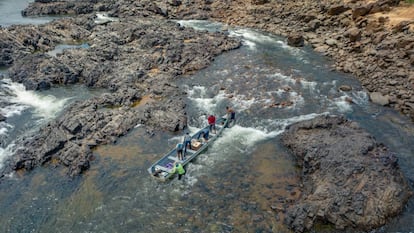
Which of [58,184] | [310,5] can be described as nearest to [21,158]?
[58,184]

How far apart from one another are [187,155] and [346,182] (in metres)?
12.0

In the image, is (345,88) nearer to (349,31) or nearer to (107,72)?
(349,31)

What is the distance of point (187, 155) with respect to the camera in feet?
95.0

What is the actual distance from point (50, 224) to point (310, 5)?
53645 mm

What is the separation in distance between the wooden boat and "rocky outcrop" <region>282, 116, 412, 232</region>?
6.64 metres

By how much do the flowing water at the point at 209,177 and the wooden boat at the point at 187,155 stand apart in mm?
562

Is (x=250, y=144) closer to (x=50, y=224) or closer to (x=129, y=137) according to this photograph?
(x=129, y=137)

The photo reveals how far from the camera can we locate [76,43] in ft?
185

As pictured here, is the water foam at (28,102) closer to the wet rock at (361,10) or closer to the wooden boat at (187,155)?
the wooden boat at (187,155)

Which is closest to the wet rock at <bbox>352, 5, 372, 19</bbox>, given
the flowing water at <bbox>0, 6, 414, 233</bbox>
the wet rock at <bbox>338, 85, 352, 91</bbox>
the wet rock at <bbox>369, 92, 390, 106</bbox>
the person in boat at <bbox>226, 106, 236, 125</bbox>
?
the flowing water at <bbox>0, 6, 414, 233</bbox>

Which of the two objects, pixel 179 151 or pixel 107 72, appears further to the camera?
pixel 107 72

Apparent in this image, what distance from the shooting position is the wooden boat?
26.7m

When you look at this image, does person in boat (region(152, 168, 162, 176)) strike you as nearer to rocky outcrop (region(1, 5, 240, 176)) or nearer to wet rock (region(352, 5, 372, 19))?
rocky outcrop (region(1, 5, 240, 176))

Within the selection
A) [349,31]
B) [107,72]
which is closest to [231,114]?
[107,72]
